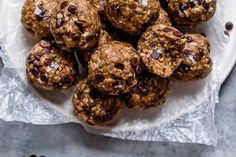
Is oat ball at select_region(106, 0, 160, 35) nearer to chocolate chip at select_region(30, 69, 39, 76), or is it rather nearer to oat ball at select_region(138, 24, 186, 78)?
oat ball at select_region(138, 24, 186, 78)

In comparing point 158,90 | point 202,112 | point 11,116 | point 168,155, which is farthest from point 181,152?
point 11,116

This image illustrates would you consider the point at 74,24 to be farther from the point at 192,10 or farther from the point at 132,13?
the point at 192,10

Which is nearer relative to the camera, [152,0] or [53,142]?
[152,0]

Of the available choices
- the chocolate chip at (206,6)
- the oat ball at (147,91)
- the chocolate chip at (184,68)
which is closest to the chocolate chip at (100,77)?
the oat ball at (147,91)

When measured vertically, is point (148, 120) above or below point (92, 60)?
below

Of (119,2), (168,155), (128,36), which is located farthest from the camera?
(168,155)

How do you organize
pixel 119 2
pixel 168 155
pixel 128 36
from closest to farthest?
1. pixel 119 2
2. pixel 128 36
3. pixel 168 155

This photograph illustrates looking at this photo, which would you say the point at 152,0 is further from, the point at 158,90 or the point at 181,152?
the point at 181,152

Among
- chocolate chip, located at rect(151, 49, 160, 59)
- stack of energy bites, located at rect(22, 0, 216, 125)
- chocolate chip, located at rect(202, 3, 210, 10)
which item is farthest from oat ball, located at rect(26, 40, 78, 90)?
chocolate chip, located at rect(202, 3, 210, 10)
